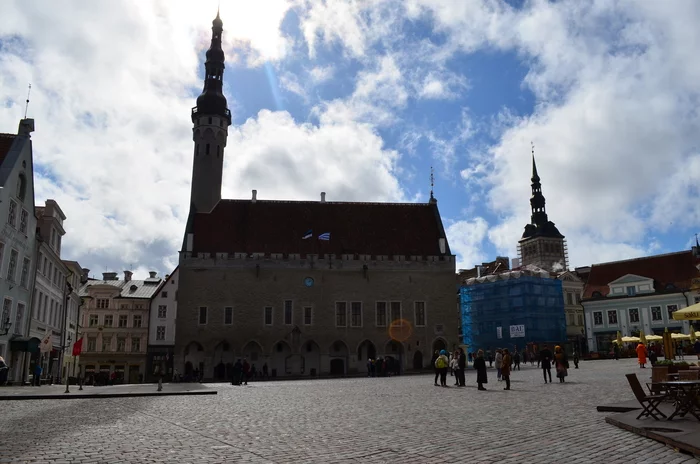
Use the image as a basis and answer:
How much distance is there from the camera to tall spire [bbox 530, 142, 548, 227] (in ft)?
357

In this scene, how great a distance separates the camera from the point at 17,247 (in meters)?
28.5

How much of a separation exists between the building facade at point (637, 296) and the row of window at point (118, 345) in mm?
48379

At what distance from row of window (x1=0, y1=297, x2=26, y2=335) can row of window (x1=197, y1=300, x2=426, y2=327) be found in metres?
18.6

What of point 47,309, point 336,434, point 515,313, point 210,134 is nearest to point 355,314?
point 515,313

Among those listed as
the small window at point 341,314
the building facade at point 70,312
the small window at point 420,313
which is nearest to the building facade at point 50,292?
the building facade at point 70,312

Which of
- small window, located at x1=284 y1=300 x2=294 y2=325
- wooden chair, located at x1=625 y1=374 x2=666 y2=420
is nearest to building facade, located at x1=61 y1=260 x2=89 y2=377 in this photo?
small window, located at x1=284 y1=300 x2=294 y2=325

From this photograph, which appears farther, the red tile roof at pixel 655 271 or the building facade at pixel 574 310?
the building facade at pixel 574 310

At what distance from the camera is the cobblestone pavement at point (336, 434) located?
7.12 metres

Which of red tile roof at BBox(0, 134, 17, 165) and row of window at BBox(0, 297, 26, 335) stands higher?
red tile roof at BBox(0, 134, 17, 165)

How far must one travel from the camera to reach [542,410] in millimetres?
12234

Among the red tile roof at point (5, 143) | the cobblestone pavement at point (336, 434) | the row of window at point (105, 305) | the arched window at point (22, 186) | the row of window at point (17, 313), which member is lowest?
the cobblestone pavement at point (336, 434)

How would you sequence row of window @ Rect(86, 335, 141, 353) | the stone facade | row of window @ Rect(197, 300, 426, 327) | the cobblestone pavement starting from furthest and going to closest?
row of window @ Rect(86, 335, 141, 353) → row of window @ Rect(197, 300, 426, 327) → the stone facade → the cobblestone pavement

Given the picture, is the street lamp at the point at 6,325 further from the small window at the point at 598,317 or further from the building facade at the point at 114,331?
the small window at the point at 598,317

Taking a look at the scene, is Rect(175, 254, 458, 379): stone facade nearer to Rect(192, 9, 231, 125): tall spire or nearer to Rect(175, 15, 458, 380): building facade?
Rect(175, 15, 458, 380): building facade
